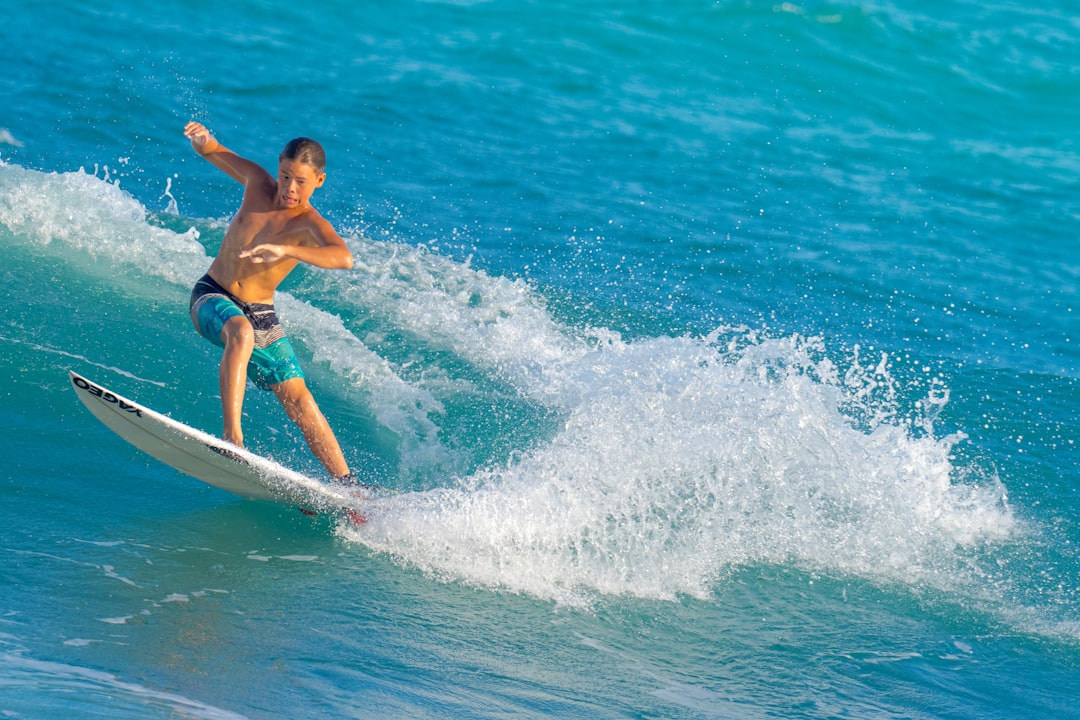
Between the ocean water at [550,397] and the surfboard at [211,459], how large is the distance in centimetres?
15

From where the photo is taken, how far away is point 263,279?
5.82 m

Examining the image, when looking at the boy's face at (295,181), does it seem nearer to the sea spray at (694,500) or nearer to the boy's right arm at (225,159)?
the boy's right arm at (225,159)

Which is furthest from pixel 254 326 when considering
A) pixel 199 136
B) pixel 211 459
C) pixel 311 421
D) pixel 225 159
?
pixel 199 136

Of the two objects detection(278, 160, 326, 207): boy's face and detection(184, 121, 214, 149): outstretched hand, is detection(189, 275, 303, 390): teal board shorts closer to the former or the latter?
detection(278, 160, 326, 207): boy's face

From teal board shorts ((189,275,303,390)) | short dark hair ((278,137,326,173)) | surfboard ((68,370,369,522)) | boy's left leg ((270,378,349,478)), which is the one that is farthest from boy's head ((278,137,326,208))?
surfboard ((68,370,369,522))

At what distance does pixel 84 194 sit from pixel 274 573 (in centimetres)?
534

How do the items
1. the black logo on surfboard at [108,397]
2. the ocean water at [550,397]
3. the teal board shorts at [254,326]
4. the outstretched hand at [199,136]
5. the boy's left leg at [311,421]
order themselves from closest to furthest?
1. the ocean water at [550,397]
2. the black logo on surfboard at [108,397]
3. the teal board shorts at [254,326]
4. the boy's left leg at [311,421]
5. the outstretched hand at [199,136]

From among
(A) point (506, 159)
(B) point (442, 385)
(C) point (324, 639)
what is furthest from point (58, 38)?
(C) point (324, 639)

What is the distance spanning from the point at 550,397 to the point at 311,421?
2.19 metres

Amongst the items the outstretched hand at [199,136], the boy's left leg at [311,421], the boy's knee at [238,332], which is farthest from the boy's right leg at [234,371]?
the outstretched hand at [199,136]

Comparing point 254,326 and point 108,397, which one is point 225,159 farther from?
point 108,397

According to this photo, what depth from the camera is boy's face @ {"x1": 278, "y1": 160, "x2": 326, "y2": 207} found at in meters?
5.53

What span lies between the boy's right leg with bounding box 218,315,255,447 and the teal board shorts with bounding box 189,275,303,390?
10 cm

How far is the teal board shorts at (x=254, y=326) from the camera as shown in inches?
224
